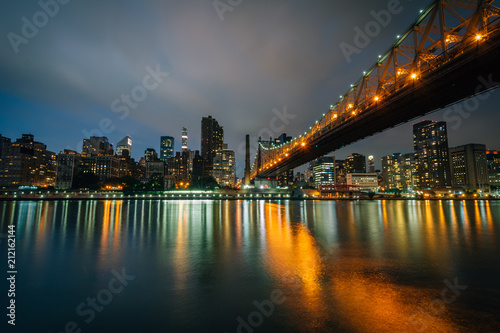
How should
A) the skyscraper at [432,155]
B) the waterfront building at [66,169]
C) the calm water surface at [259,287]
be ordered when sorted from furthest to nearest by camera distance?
the skyscraper at [432,155] → the waterfront building at [66,169] → the calm water surface at [259,287]

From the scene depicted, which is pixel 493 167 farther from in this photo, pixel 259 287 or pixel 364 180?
pixel 259 287

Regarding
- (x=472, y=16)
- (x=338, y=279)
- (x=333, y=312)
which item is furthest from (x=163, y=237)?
(x=472, y=16)

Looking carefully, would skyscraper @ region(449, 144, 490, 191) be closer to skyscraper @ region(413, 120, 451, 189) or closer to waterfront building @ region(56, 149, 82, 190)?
skyscraper @ region(413, 120, 451, 189)

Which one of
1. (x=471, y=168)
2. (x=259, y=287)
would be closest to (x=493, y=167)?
(x=471, y=168)

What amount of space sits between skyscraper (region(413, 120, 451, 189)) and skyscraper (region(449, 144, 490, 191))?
5622mm

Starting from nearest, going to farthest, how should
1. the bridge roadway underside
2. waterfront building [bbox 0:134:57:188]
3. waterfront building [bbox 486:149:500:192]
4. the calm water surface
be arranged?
the calm water surface < the bridge roadway underside < waterfront building [bbox 0:134:57:188] < waterfront building [bbox 486:149:500:192]

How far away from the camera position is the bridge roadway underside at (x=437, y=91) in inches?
742

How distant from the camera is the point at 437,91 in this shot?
24.5 meters

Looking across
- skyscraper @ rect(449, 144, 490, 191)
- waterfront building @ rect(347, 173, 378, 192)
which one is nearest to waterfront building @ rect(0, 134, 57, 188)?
waterfront building @ rect(347, 173, 378, 192)

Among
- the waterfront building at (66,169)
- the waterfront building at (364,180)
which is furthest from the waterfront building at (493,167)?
the waterfront building at (66,169)

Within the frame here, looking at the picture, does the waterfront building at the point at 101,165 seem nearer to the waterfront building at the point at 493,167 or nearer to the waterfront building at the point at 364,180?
the waterfront building at the point at 364,180

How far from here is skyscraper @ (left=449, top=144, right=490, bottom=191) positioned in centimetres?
15575

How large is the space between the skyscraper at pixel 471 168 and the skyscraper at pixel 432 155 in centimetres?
562

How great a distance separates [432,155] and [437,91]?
19377 centimetres
